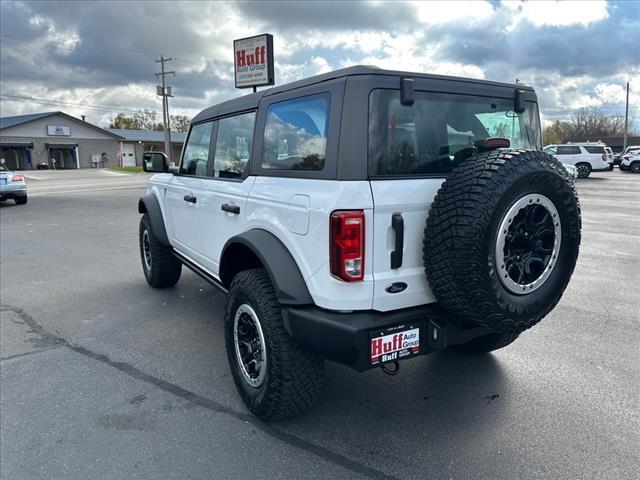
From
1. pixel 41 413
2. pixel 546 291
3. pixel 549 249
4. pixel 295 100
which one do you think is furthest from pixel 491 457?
pixel 41 413

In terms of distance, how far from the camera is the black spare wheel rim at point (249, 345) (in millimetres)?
2871

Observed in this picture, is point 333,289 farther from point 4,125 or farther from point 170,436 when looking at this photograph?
point 4,125

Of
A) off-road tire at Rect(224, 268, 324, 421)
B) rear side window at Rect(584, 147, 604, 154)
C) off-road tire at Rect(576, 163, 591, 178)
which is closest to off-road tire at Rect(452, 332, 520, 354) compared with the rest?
off-road tire at Rect(224, 268, 324, 421)

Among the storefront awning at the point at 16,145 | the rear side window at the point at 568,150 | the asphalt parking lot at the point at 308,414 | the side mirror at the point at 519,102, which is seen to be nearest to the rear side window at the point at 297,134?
the side mirror at the point at 519,102

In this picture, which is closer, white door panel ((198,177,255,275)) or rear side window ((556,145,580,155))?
white door panel ((198,177,255,275))

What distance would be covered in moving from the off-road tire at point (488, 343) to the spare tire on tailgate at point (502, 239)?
0.96 metres

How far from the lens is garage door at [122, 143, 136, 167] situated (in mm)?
61469

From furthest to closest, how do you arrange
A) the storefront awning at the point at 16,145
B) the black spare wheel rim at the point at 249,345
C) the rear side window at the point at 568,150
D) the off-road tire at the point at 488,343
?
1. the storefront awning at the point at 16,145
2. the rear side window at the point at 568,150
3. the off-road tire at the point at 488,343
4. the black spare wheel rim at the point at 249,345

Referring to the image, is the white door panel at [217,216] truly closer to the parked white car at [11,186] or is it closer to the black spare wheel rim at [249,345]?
the black spare wheel rim at [249,345]

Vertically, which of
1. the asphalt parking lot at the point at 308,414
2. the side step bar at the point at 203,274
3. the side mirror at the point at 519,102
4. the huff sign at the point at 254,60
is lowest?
the asphalt parking lot at the point at 308,414

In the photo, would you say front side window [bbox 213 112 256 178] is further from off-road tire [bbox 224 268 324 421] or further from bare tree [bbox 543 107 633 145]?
bare tree [bbox 543 107 633 145]

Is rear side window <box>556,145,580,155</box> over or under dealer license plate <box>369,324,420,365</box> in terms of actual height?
over

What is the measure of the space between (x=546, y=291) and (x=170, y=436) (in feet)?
7.56

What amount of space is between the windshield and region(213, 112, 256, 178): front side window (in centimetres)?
117
